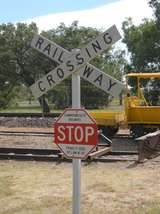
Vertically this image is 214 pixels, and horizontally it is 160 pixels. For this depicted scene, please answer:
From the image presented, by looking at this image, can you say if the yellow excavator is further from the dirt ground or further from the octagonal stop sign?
the octagonal stop sign

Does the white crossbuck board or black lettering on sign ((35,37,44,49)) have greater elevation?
black lettering on sign ((35,37,44,49))

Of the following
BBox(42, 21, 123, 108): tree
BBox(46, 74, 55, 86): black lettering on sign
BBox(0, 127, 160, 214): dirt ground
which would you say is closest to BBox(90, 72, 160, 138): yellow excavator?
BBox(0, 127, 160, 214): dirt ground

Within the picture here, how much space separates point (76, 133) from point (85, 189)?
14.1ft

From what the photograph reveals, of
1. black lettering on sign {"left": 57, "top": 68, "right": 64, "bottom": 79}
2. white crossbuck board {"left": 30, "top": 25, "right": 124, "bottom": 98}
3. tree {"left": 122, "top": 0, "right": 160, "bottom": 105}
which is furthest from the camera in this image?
tree {"left": 122, "top": 0, "right": 160, "bottom": 105}

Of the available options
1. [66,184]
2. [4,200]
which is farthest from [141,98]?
[4,200]

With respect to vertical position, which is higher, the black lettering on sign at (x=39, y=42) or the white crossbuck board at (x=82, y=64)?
the black lettering on sign at (x=39, y=42)

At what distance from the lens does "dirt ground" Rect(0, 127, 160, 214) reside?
9.32m

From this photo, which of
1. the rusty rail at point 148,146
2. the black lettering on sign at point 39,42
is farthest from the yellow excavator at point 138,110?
the black lettering on sign at point 39,42

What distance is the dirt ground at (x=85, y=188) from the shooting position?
9.32 metres

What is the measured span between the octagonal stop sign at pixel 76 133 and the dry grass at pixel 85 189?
8.37ft

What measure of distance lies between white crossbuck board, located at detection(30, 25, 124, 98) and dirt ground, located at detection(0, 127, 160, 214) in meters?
3.02

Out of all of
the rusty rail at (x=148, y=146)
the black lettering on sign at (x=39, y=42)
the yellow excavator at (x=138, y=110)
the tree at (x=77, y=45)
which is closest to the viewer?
the black lettering on sign at (x=39, y=42)

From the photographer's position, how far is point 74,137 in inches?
264

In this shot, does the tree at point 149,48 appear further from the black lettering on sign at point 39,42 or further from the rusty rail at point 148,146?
the black lettering on sign at point 39,42
